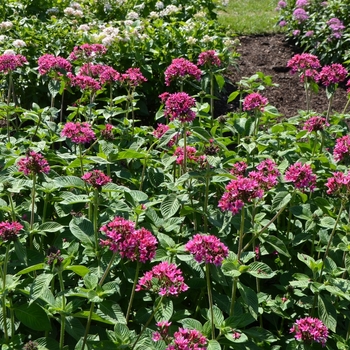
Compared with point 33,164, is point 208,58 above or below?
above

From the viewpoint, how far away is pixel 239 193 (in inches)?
89.2

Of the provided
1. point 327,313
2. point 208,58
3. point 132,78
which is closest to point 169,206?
point 327,313

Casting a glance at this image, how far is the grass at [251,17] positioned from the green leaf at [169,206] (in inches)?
224

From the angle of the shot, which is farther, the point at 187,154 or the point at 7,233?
the point at 187,154

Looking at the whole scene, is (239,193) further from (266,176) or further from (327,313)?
(327,313)

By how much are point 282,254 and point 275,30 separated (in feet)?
21.5

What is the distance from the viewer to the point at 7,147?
10.5 ft

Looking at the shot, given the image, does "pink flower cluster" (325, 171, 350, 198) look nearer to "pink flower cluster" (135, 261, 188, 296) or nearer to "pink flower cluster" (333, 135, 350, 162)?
"pink flower cluster" (333, 135, 350, 162)

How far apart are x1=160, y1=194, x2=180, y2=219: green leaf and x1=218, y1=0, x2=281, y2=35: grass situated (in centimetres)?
568

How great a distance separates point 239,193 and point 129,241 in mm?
529

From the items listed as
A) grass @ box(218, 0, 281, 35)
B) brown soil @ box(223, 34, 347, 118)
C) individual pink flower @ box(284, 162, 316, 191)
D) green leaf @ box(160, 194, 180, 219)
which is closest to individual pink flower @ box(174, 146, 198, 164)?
green leaf @ box(160, 194, 180, 219)

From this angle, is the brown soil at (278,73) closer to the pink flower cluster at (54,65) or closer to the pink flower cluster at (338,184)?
the pink flower cluster at (54,65)

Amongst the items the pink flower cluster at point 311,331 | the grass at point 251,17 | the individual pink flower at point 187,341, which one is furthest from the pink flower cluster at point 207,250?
the grass at point 251,17

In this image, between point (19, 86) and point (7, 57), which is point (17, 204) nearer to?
point (7, 57)
